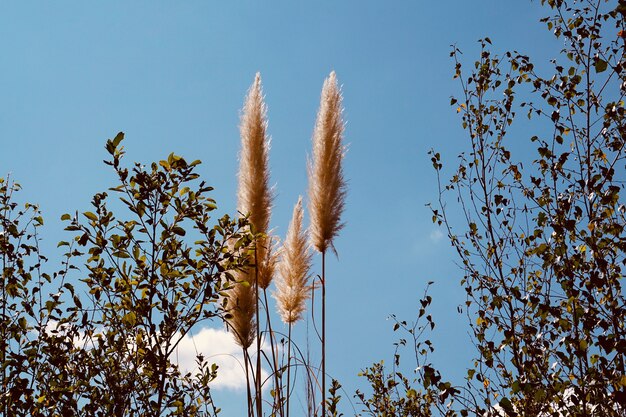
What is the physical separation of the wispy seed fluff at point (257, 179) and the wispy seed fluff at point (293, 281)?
1.18 feet

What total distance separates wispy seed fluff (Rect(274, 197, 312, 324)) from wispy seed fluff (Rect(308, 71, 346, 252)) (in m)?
0.15

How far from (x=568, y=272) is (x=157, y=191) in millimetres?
1805

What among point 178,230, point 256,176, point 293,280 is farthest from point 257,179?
point 178,230

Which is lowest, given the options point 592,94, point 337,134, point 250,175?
point 592,94

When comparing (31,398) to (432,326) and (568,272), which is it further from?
(568,272)

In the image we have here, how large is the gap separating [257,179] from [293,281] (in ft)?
2.97

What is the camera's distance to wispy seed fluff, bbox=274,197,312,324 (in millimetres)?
5559

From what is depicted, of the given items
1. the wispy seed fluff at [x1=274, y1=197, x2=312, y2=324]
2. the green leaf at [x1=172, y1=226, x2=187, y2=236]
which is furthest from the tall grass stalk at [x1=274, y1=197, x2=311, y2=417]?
the green leaf at [x1=172, y1=226, x2=187, y2=236]

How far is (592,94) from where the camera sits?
357 centimetres

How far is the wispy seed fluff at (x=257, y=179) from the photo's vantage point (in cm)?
513

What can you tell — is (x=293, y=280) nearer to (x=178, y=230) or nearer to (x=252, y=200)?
(x=252, y=200)

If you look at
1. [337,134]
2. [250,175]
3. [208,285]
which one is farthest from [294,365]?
[208,285]

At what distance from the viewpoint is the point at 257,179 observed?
523 cm

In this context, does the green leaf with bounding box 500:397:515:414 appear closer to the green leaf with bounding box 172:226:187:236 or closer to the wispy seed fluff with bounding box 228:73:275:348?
the green leaf with bounding box 172:226:187:236
